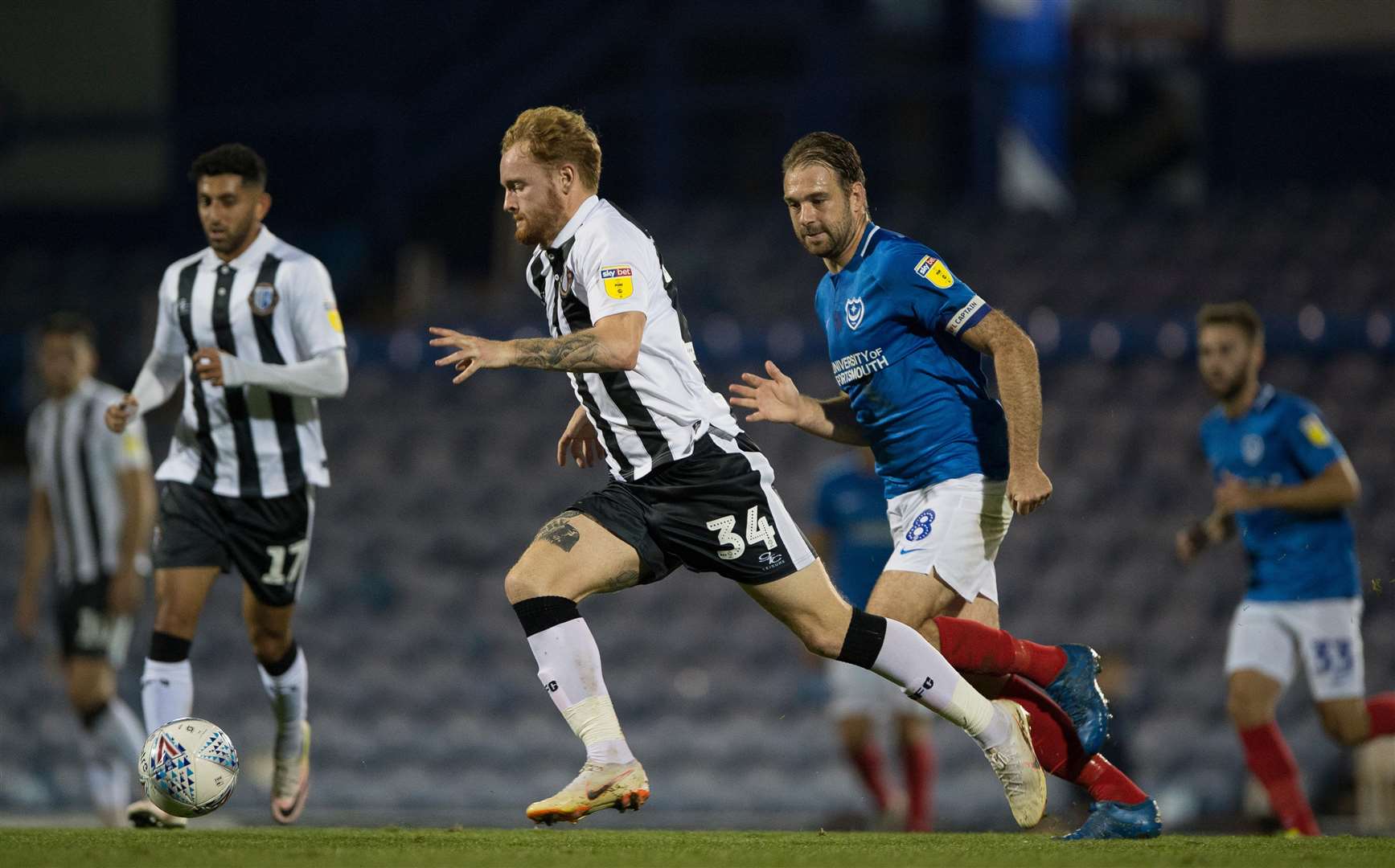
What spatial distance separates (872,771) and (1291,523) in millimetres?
3011

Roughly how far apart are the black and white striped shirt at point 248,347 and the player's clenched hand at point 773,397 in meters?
1.69

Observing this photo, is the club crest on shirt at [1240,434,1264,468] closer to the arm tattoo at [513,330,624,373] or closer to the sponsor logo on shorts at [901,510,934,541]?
the sponsor logo on shorts at [901,510,934,541]

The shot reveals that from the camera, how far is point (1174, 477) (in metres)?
12.6

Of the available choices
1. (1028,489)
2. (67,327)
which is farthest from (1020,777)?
(67,327)

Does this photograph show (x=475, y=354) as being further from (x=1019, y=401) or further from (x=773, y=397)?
(x=1019, y=401)

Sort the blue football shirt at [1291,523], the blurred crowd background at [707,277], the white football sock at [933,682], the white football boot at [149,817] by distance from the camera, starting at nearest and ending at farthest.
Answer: the white football sock at [933,682] → the white football boot at [149,817] → the blue football shirt at [1291,523] → the blurred crowd background at [707,277]

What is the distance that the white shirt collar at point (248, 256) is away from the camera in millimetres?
6176

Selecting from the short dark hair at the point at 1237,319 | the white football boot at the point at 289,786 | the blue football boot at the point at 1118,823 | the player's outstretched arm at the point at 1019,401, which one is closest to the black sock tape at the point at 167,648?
the white football boot at the point at 289,786

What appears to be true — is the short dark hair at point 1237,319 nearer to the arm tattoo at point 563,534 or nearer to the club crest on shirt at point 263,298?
the arm tattoo at point 563,534

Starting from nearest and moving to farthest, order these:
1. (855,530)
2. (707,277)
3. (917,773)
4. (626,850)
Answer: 1. (626,850)
2. (917,773)
3. (855,530)
4. (707,277)

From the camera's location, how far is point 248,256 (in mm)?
6191

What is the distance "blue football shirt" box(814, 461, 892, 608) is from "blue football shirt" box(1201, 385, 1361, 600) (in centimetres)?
246

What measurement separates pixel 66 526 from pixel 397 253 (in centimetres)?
874

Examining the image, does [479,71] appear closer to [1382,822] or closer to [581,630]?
[1382,822]
